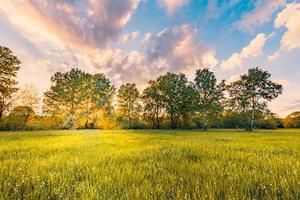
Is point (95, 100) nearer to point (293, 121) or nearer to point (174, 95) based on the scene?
point (174, 95)

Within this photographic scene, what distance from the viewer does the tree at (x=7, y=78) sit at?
43.0 meters

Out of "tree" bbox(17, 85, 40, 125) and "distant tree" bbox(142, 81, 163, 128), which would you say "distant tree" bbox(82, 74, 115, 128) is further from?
"tree" bbox(17, 85, 40, 125)

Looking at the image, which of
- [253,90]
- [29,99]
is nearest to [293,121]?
[253,90]

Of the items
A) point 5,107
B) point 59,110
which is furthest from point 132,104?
point 5,107

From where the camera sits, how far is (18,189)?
2.83 m

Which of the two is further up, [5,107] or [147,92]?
[147,92]

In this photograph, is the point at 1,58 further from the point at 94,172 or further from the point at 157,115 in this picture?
the point at 94,172

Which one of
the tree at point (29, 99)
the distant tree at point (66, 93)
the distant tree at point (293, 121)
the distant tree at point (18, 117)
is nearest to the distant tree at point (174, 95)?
the distant tree at point (66, 93)

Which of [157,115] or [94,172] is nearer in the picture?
[94,172]

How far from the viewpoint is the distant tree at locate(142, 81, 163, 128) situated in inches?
2547

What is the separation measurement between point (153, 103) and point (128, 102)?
374 inches

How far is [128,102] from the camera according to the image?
6875cm

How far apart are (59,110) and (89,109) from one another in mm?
9891

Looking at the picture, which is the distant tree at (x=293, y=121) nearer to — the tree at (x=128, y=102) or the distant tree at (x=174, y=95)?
the distant tree at (x=174, y=95)
